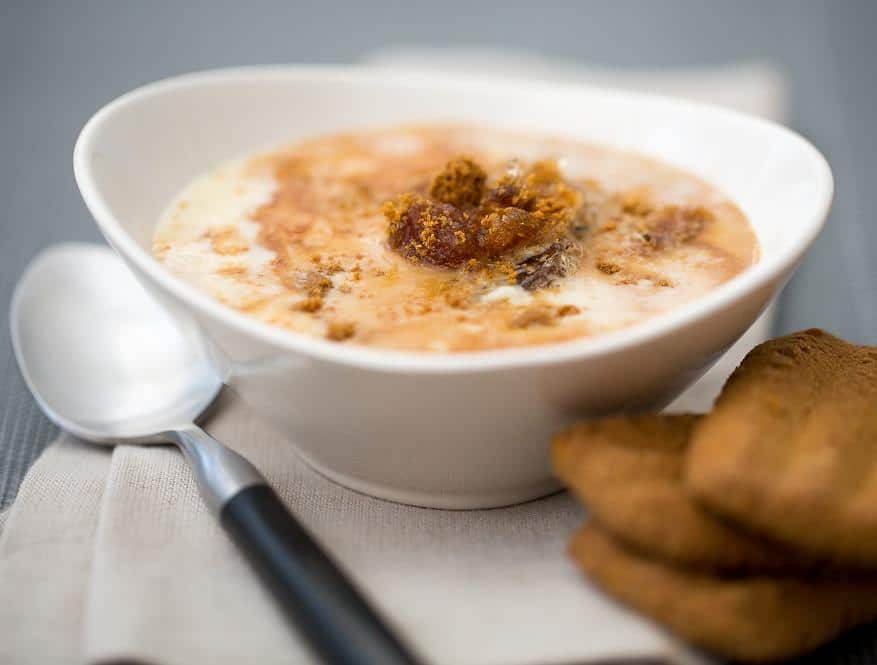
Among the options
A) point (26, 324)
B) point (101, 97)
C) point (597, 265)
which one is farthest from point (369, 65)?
point (597, 265)

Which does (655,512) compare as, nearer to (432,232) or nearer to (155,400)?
(432,232)

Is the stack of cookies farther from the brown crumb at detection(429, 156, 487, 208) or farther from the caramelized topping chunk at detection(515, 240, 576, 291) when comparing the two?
the brown crumb at detection(429, 156, 487, 208)

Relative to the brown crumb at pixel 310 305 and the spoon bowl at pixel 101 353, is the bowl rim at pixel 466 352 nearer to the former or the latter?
the brown crumb at pixel 310 305

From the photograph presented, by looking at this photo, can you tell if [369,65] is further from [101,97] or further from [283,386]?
[283,386]

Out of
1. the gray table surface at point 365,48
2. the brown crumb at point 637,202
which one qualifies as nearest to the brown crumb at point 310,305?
the brown crumb at point 637,202

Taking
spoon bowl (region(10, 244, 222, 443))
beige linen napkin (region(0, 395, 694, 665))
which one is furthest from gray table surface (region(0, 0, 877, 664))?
beige linen napkin (region(0, 395, 694, 665))

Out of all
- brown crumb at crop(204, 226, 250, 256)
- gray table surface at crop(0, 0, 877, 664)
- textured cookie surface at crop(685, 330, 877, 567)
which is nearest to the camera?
textured cookie surface at crop(685, 330, 877, 567)

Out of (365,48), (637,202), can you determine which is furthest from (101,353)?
(365,48)
